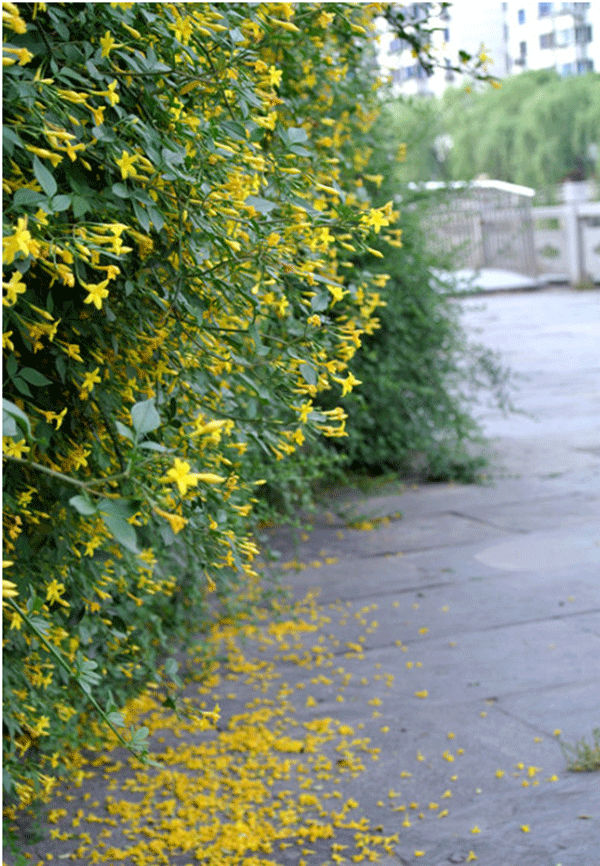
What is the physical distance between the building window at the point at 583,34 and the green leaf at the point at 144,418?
2.32m

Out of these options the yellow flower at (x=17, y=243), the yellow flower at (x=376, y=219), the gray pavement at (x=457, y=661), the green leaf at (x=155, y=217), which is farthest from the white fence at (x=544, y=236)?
the yellow flower at (x=17, y=243)

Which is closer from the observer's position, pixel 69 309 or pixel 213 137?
pixel 213 137

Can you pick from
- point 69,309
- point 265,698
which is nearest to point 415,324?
point 265,698

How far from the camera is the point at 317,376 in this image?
5.09ft

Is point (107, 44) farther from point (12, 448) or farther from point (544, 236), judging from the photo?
point (544, 236)

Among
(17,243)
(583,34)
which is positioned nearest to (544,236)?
(583,34)

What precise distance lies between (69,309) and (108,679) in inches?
60.3

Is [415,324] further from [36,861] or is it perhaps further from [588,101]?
[588,101]

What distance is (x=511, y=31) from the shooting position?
305cm

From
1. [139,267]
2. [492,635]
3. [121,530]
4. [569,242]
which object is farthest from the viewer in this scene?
[569,242]

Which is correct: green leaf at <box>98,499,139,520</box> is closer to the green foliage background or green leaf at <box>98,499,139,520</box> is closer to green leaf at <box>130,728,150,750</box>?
green leaf at <box>130,728,150,750</box>

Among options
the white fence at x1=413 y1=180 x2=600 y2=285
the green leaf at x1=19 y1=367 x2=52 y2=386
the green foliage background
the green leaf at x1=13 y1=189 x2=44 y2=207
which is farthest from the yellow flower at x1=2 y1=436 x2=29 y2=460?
the green foliage background

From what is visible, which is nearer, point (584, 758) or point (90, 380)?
point (90, 380)

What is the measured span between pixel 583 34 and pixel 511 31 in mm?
466
